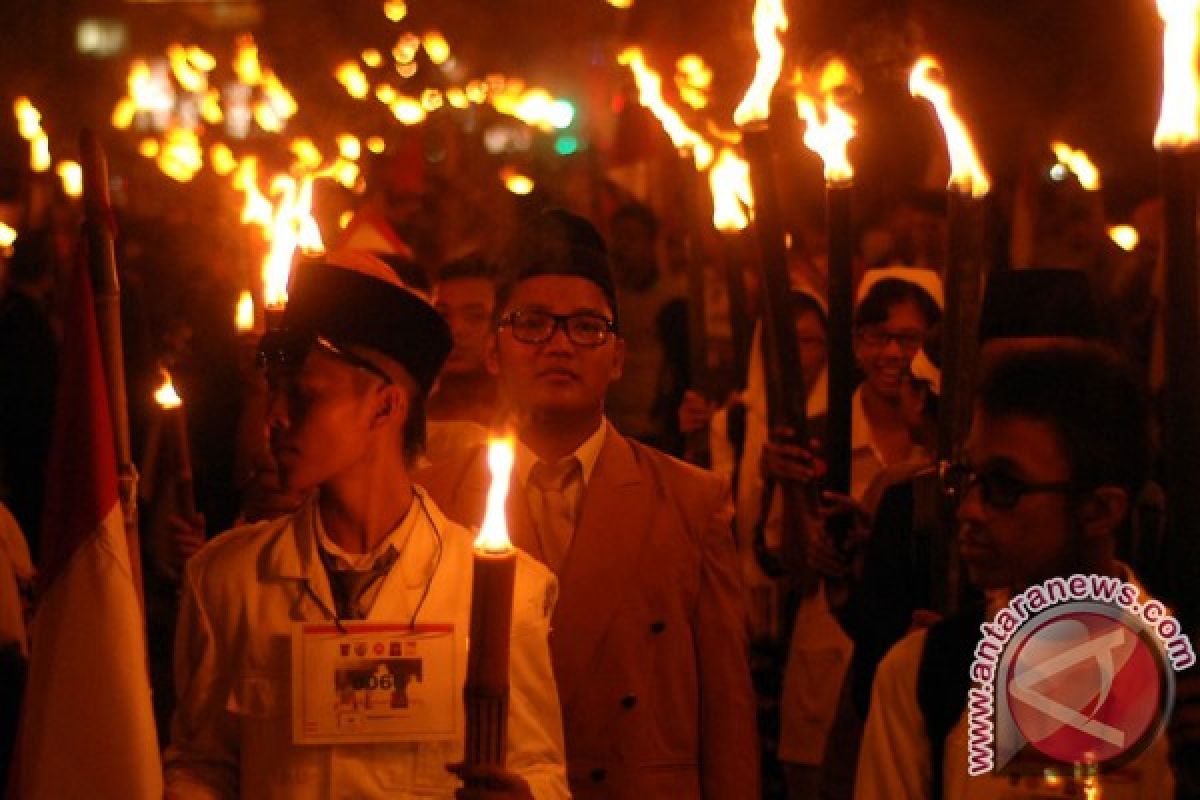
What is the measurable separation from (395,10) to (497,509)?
15585mm

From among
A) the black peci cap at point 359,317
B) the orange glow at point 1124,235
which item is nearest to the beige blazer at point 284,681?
the black peci cap at point 359,317

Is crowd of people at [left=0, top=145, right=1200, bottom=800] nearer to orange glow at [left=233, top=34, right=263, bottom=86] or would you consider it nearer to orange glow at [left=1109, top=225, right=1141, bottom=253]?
orange glow at [left=1109, top=225, right=1141, bottom=253]

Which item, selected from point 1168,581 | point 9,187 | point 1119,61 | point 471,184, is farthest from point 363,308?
point 471,184

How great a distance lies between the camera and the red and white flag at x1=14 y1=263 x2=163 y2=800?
12.3ft

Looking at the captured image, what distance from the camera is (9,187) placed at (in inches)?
374

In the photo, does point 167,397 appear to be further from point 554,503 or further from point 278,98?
point 278,98

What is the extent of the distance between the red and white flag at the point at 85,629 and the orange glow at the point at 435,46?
45.3ft

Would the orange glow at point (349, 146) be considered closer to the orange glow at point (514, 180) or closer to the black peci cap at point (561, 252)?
the orange glow at point (514, 180)

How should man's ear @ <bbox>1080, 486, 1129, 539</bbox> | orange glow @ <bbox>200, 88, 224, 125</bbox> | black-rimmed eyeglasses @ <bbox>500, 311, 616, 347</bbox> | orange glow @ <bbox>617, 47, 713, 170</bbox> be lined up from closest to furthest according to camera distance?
man's ear @ <bbox>1080, 486, 1129, 539</bbox>, black-rimmed eyeglasses @ <bbox>500, 311, 616, 347</bbox>, orange glow @ <bbox>617, 47, 713, 170</bbox>, orange glow @ <bbox>200, 88, 224, 125</bbox>

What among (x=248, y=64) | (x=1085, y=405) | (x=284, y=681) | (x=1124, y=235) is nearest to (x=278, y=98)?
(x=248, y=64)

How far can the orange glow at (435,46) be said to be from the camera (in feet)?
57.4

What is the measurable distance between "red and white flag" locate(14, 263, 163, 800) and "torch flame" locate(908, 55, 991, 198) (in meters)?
1.78

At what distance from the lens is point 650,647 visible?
4461 mm

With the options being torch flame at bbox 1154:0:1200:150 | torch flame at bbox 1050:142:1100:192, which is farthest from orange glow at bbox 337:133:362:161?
torch flame at bbox 1154:0:1200:150
